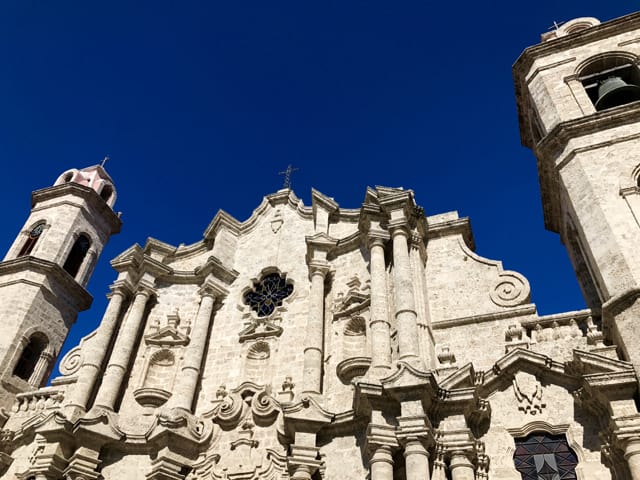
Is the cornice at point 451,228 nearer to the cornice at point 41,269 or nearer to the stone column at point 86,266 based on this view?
the cornice at point 41,269

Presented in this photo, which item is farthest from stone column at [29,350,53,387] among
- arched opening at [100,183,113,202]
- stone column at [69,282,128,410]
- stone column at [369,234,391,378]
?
stone column at [369,234,391,378]

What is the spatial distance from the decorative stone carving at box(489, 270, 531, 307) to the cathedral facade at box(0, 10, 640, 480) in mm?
41

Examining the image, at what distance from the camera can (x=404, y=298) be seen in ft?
38.3

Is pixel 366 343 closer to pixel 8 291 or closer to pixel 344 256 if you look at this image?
pixel 344 256

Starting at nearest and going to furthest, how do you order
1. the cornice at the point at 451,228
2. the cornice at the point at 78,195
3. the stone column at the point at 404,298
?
the stone column at the point at 404,298 → the cornice at the point at 451,228 → the cornice at the point at 78,195

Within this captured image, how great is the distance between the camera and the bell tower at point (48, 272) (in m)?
16.5

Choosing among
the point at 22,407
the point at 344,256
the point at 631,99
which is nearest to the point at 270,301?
the point at 344,256

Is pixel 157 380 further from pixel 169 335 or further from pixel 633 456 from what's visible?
pixel 633 456

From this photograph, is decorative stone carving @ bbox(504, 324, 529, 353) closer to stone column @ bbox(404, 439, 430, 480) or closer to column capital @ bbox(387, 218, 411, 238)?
stone column @ bbox(404, 439, 430, 480)

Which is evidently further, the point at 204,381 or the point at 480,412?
the point at 204,381

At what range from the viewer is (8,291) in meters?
17.3

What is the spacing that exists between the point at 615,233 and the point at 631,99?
5.26 meters

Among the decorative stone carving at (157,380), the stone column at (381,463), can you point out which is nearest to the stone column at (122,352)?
the decorative stone carving at (157,380)

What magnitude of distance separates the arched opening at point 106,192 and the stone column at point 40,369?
24.8 ft
